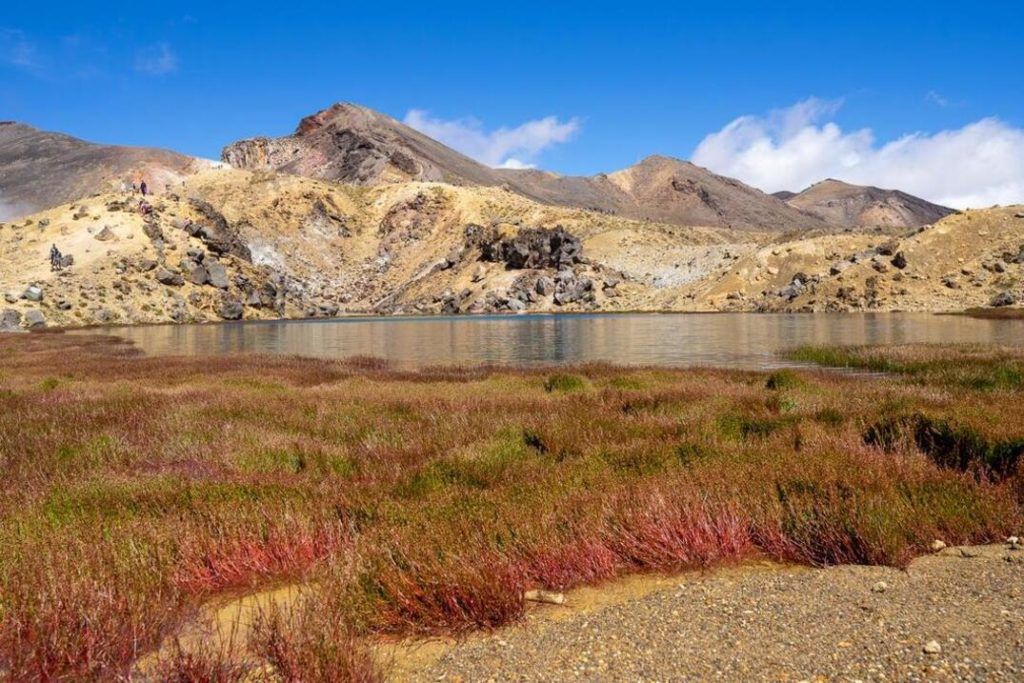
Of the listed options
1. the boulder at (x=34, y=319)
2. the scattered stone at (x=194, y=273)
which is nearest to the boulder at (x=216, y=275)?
the scattered stone at (x=194, y=273)

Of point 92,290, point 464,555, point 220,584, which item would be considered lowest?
point 220,584

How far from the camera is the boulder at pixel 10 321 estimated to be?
232 feet

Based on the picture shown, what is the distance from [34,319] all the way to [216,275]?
26.7 meters

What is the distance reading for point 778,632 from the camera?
440cm

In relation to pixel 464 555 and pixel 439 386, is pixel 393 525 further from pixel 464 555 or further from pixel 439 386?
pixel 439 386

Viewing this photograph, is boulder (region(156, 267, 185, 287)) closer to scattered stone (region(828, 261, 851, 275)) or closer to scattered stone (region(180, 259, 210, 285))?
scattered stone (region(180, 259, 210, 285))

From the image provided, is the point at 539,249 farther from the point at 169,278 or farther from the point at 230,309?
the point at 169,278

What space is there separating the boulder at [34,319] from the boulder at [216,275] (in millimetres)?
24487

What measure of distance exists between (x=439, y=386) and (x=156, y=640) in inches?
650

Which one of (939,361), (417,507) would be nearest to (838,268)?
(939,361)

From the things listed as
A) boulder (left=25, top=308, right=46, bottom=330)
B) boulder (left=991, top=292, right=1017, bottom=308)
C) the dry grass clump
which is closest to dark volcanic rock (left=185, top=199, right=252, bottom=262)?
boulder (left=25, top=308, right=46, bottom=330)

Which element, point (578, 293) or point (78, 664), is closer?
point (78, 664)

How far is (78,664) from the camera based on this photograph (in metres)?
3.88

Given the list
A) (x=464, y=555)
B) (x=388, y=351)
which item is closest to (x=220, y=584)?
(x=464, y=555)
